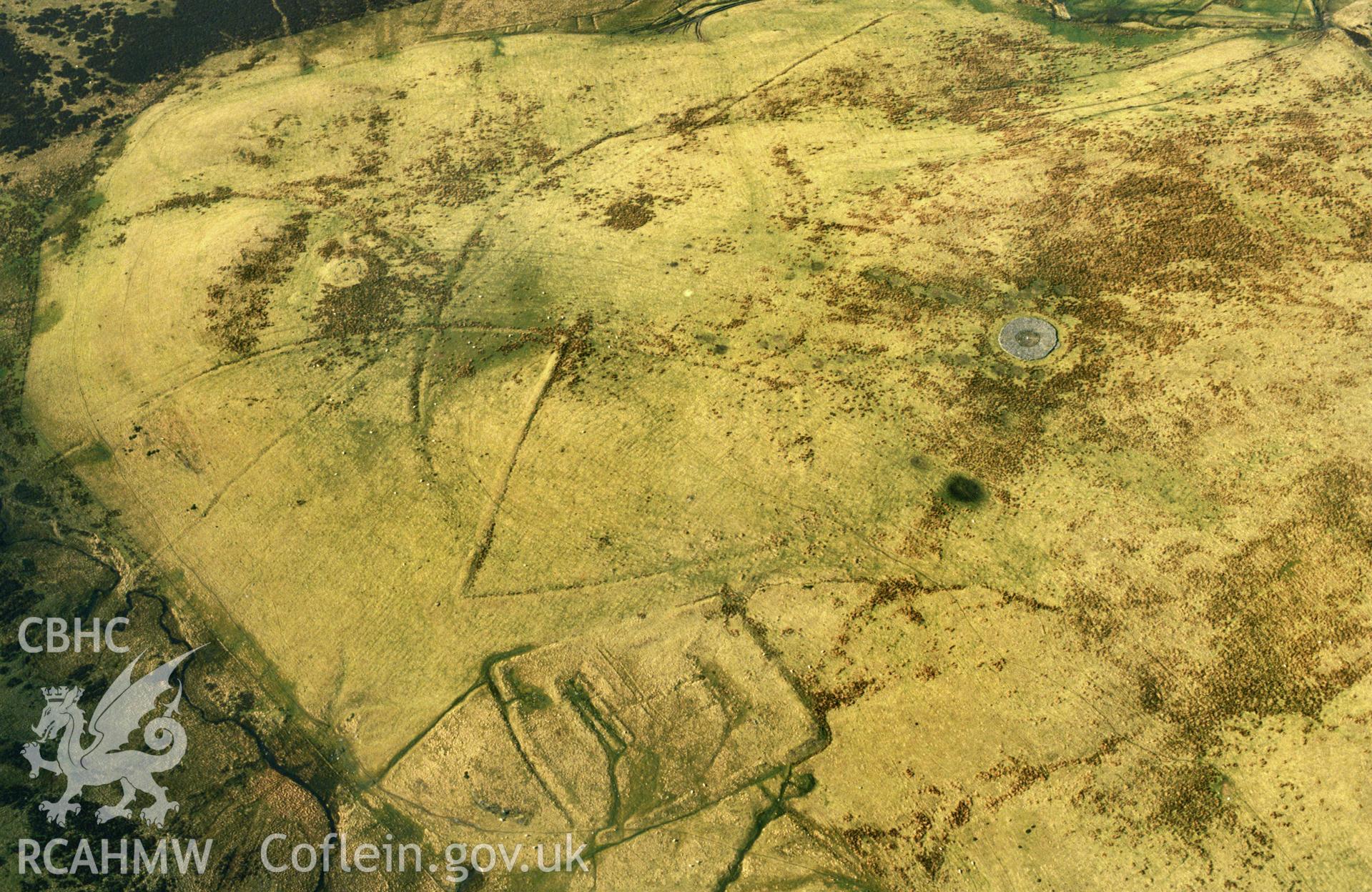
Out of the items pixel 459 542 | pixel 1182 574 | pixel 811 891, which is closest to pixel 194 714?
pixel 459 542

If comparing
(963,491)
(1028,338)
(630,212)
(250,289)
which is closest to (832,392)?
(963,491)

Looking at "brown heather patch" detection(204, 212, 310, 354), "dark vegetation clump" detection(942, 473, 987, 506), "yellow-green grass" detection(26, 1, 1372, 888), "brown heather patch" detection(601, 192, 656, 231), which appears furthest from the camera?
"brown heather patch" detection(601, 192, 656, 231)

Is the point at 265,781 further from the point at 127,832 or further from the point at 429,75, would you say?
the point at 429,75

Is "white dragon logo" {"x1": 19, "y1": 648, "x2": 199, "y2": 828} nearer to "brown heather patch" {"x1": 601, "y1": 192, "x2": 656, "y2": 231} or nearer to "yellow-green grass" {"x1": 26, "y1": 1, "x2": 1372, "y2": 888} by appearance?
"yellow-green grass" {"x1": 26, "y1": 1, "x2": 1372, "y2": 888}

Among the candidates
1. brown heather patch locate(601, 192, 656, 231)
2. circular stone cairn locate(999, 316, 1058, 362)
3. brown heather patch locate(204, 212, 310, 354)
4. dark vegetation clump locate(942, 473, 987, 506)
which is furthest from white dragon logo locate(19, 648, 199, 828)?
circular stone cairn locate(999, 316, 1058, 362)

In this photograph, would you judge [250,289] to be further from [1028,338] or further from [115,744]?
[1028,338]

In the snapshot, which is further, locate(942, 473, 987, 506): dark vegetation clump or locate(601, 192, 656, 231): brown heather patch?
locate(601, 192, 656, 231): brown heather patch

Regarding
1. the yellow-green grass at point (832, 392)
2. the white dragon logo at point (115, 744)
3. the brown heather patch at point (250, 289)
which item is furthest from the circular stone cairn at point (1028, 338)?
the white dragon logo at point (115, 744)

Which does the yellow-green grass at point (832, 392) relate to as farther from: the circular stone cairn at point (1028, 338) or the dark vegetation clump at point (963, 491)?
the circular stone cairn at point (1028, 338)
